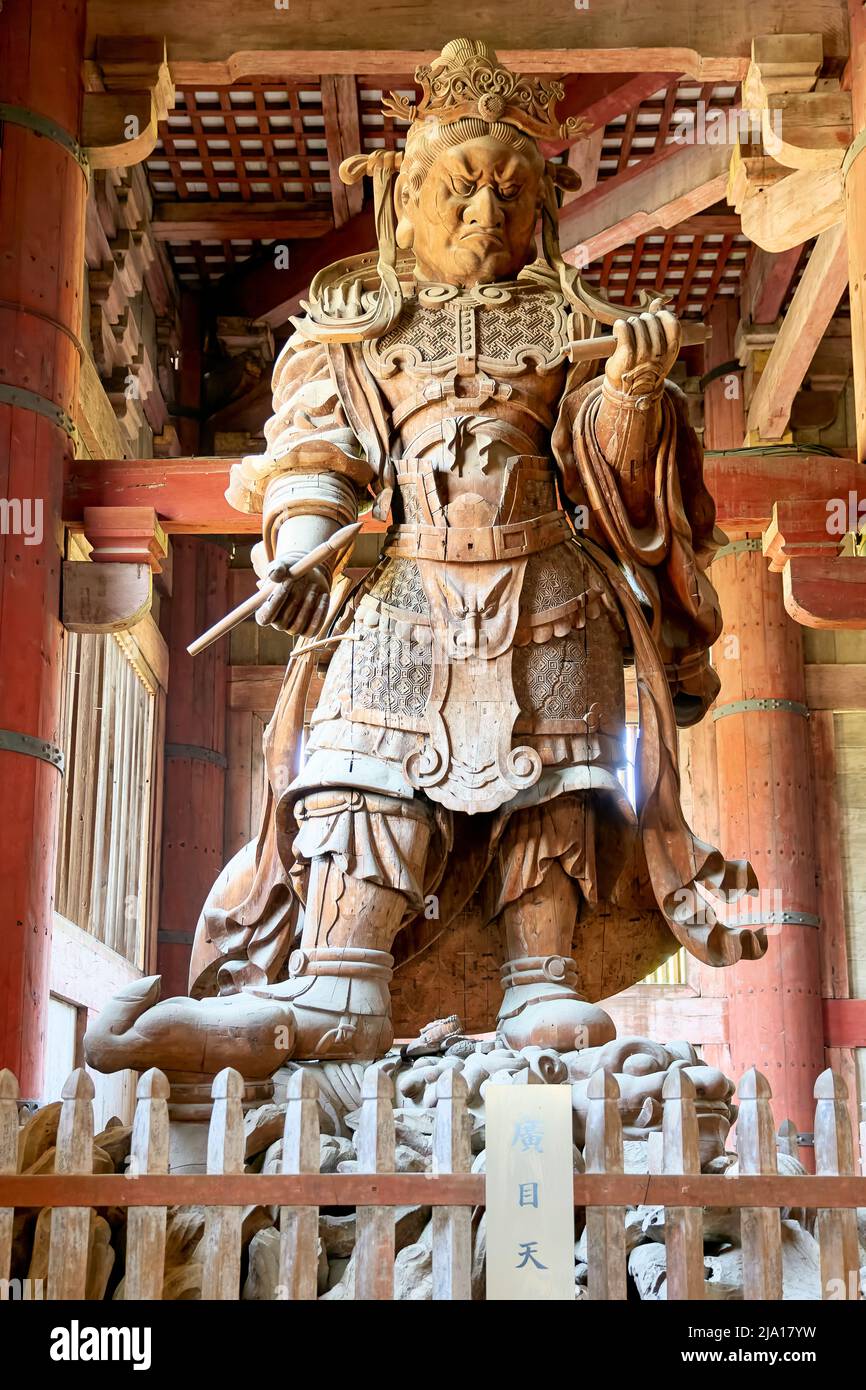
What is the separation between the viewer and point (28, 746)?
19.1 ft

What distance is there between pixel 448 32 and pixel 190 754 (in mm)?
4351

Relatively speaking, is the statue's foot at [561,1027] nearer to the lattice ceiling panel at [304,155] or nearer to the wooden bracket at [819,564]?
the wooden bracket at [819,564]

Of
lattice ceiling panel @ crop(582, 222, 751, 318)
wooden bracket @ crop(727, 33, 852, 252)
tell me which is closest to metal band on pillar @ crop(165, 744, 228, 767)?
lattice ceiling panel @ crop(582, 222, 751, 318)

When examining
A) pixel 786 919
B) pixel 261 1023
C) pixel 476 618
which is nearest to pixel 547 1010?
pixel 261 1023

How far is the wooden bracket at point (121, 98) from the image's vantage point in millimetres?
6496

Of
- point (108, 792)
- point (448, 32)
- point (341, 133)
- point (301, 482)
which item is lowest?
point (301, 482)

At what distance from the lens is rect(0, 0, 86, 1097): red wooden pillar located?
571cm

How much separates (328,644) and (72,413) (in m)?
2.71

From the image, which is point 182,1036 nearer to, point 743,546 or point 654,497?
point 654,497

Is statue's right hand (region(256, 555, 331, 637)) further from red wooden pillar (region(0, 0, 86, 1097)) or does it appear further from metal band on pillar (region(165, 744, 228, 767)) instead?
metal band on pillar (region(165, 744, 228, 767))

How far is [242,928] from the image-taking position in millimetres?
4113
